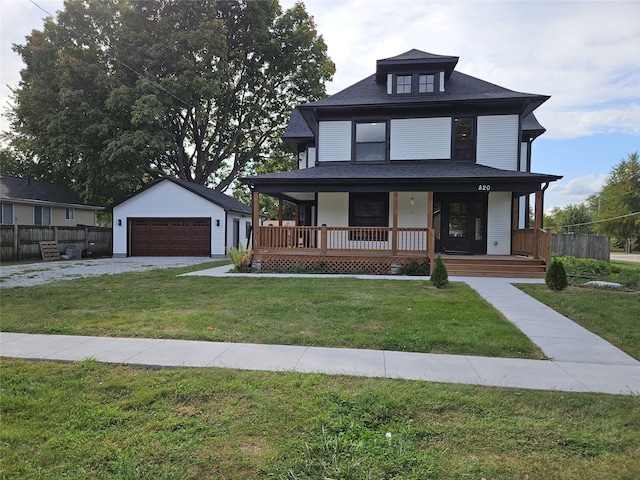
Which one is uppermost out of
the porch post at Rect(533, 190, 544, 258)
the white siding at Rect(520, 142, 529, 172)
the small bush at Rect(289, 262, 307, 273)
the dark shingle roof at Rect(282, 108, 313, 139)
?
the dark shingle roof at Rect(282, 108, 313, 139)

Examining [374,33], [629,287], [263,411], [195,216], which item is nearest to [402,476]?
[263,411]

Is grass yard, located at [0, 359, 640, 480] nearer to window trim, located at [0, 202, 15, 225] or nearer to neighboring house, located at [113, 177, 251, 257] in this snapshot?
neighboring house, located at [113, 177, 251, 257]

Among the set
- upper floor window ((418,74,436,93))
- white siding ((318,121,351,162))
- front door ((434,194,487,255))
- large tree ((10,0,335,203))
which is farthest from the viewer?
large tree ((10,0,335,203))

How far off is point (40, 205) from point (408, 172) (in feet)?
67.0

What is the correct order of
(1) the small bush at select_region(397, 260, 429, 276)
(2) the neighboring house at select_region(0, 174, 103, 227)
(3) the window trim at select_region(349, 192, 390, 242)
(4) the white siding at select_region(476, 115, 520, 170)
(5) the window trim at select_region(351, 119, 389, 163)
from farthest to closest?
1. (2) the neighboring house at select_region(0, 174, 103, 227)
2. (5) the window trim at select_region(351, 119, 389, 163)
3. (3) the window trim at select_region(349, 192, 390, 242)
4. (4) the white siding at select_region(476, 115, 520, 170)
5. (1) the small bush at select_region(397, 260, 429, 276)

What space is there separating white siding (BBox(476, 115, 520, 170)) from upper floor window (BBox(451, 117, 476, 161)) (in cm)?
20

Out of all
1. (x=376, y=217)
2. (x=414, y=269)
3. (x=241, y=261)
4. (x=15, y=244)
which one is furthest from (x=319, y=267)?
(x=15, y=244)

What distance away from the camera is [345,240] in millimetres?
13180

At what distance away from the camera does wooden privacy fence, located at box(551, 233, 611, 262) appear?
1705cm

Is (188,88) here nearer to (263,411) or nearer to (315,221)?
(315,221)

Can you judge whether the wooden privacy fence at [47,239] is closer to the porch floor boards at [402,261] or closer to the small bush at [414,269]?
the porch floor boards at [402,261]

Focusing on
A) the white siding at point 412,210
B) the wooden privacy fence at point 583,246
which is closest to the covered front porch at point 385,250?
the white siding at point 412,210

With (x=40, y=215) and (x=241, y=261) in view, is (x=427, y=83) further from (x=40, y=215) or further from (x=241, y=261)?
(x=40, y=215)

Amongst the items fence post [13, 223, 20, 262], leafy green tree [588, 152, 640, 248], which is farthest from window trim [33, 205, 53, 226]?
leafy green tree [588, 152, 640, 248]
